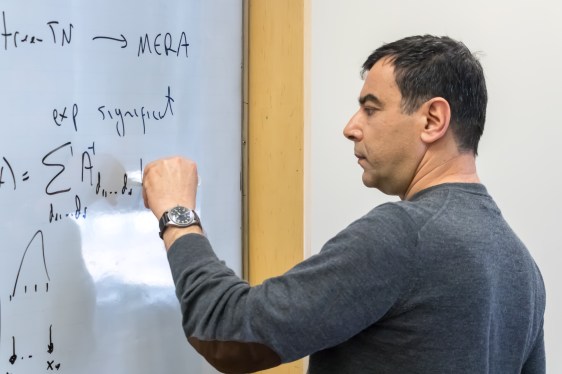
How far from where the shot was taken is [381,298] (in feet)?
2.20

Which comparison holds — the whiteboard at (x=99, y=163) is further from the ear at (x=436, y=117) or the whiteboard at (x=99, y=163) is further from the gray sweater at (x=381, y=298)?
the ear at (x=436, y=117)

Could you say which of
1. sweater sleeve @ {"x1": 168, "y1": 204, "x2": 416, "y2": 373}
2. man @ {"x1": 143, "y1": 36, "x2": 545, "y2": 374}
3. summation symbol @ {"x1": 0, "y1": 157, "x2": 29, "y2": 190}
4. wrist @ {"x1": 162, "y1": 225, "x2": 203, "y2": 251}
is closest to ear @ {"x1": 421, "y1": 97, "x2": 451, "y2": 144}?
man @ {"x1": 143, "y1": 36, "x2": 545, "y2": 374}

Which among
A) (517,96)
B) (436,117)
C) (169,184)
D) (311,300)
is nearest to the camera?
(311,300)

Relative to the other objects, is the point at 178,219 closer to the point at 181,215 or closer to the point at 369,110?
the point at 181,215

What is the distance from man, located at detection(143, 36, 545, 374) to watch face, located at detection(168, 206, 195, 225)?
1cm

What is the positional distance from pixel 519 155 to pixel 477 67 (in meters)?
0.37

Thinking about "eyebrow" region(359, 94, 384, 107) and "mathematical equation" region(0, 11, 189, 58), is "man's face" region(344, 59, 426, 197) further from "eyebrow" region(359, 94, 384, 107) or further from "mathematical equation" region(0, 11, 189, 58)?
"mathematical equation" region(0, 11, 189, 58)

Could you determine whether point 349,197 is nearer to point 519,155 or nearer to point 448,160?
point 519,155

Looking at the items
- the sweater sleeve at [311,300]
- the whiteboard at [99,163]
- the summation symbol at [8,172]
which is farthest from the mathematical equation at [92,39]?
the sweater sleeve at [311,300]

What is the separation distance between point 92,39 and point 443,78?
53cm

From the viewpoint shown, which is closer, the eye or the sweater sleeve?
the sweater sleeve

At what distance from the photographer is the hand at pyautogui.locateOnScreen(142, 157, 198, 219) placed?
858 millimetres

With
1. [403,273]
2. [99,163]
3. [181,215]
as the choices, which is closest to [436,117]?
[403,273]

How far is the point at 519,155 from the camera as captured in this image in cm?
112
